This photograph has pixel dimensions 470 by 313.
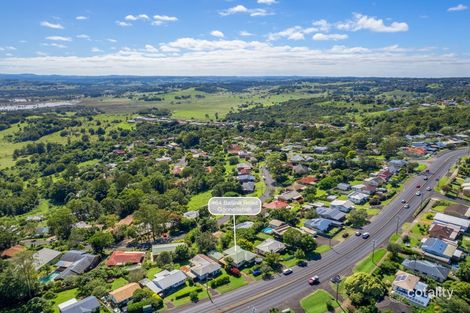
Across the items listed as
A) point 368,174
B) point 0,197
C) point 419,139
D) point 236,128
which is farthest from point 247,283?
point 236,128

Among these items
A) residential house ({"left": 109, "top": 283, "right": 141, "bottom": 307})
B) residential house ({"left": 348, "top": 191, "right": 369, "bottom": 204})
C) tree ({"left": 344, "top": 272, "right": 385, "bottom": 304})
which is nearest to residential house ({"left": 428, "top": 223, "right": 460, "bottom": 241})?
residential house ({"left": 348, "top": 191, "right": 369, "bottom": 204})

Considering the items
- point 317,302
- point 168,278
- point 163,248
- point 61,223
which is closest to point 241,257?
point 168,278

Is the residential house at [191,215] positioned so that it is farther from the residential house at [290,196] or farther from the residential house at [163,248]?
the residential house at [290,196]

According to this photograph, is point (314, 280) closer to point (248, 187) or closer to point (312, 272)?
point (312, 272)

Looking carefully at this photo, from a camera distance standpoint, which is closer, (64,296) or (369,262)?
(64,296)

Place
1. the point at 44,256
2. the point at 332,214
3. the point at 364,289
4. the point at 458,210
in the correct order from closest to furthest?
1. the point at 364,289
2. the point at 44,256
3. the point at 458,210
4. the point at 332,214

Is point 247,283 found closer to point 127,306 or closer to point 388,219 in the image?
point 127,306
